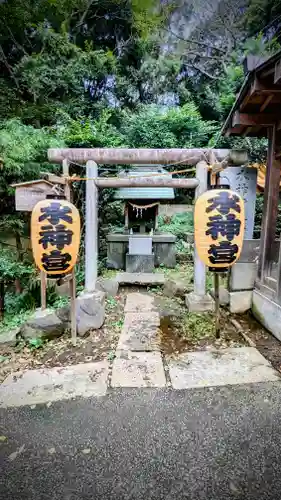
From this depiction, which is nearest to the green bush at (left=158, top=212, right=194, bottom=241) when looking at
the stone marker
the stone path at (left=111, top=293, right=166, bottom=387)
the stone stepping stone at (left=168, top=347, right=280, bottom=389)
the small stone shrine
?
the small stone shrine

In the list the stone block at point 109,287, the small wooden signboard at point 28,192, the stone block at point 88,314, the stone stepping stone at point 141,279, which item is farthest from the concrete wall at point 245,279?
the small wooden signboard at point 28,192

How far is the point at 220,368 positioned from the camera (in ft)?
11.4

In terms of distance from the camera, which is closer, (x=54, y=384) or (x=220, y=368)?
(x=54, y=384)

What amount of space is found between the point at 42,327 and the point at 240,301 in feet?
12.1

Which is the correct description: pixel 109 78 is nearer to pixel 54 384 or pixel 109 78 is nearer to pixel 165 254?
pixel 165 254

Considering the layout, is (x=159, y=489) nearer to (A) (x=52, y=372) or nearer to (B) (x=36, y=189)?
(A) (x=52, y=372)

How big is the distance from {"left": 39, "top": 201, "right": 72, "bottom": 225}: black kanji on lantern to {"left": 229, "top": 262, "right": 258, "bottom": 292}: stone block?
3.30 metres

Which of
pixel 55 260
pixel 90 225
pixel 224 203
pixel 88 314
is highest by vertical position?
pixel 224 203

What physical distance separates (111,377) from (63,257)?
171 cm

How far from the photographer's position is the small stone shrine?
8.22 metres

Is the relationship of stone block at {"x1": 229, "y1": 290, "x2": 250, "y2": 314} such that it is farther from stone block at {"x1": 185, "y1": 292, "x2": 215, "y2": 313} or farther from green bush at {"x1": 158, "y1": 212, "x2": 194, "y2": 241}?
green bush at {"x1": 158, "y1": 212, "x2": 194, "y2": 241}

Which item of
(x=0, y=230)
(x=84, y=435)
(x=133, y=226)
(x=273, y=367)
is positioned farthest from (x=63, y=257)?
(x=133, y=226)

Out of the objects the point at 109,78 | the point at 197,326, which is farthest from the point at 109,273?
the point at 109,78

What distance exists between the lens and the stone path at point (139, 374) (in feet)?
10.3
